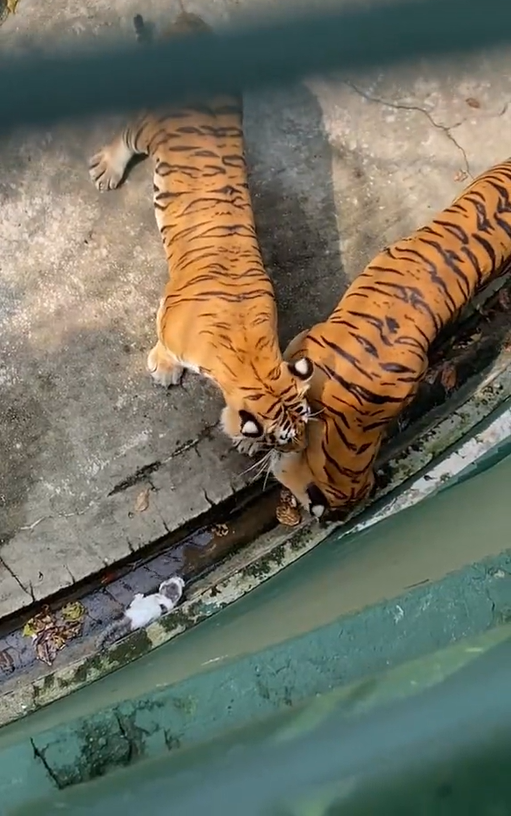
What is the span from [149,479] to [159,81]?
7.54 ft

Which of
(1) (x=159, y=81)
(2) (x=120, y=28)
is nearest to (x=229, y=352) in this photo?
(2) (x=120, y=28)

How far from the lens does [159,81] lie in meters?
0.71

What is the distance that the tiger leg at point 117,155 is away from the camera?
2.82 meters

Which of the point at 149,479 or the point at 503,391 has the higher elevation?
the point at 149,479

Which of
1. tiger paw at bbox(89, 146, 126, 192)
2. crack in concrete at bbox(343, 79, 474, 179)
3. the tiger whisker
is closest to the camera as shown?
the tiger whisker

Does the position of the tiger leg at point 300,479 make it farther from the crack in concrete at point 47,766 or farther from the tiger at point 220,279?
the crack in concrete at point 47,766

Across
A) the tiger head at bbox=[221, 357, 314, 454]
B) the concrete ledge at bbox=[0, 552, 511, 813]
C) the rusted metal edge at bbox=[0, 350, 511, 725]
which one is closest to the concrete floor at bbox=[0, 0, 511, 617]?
the rusted metal edge at bbox=[0, 350, 511, 725]

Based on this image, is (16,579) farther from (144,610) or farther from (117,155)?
(117,155)

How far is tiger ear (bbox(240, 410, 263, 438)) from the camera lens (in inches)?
90.4

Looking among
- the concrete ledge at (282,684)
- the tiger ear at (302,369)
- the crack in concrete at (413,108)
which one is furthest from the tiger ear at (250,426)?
the crack in concrete at (413,108)

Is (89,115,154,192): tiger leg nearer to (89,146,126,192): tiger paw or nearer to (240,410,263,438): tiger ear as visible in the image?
(89,146,126,192): tiger paw

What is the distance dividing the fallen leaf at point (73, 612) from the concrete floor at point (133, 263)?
3.2 inches

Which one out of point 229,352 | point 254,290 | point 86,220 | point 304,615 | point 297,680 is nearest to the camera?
point 297,680

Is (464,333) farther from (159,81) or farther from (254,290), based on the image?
(159,81)
